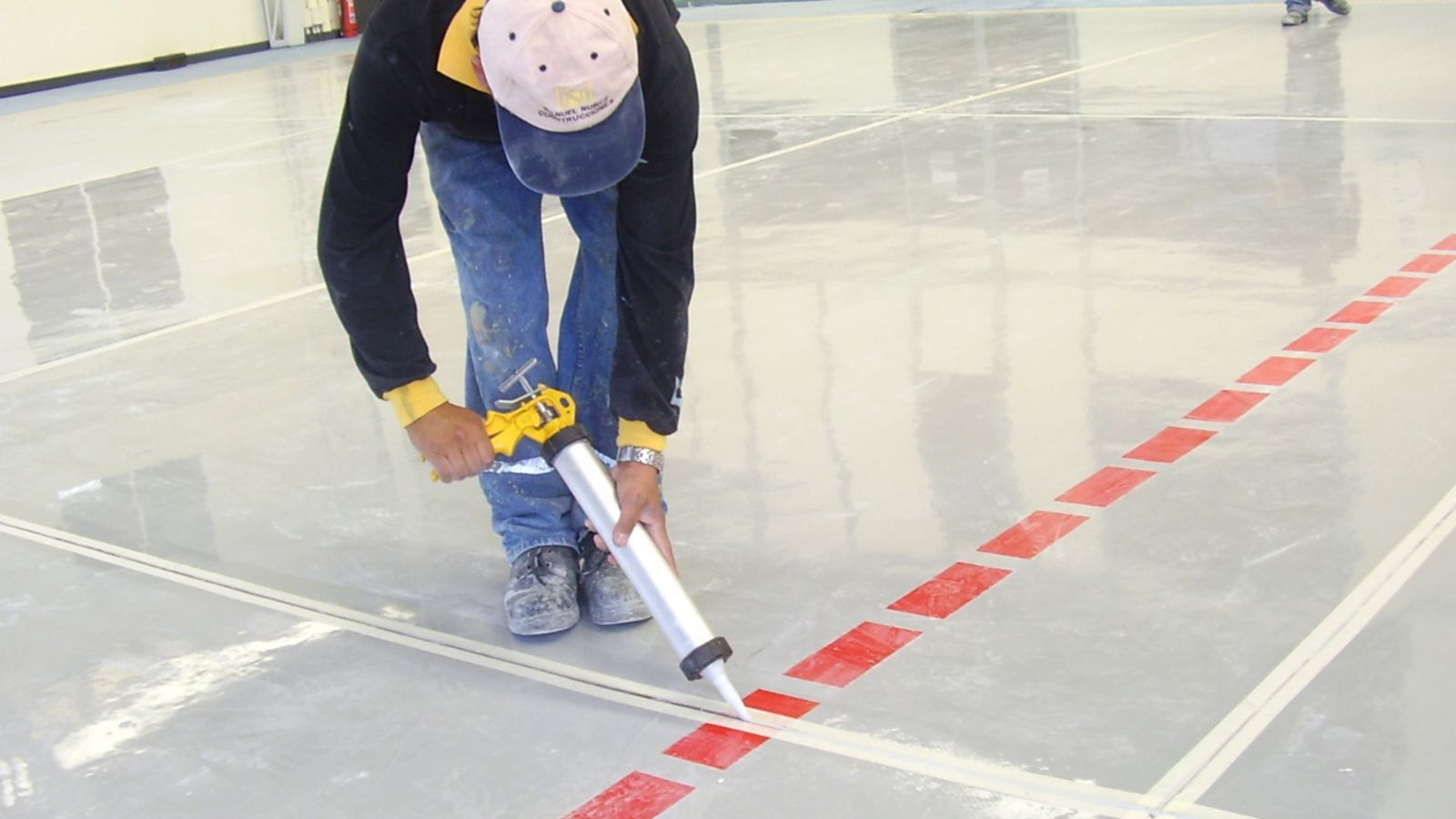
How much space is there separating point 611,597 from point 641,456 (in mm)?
328

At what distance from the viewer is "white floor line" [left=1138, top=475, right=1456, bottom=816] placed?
1.94 metres

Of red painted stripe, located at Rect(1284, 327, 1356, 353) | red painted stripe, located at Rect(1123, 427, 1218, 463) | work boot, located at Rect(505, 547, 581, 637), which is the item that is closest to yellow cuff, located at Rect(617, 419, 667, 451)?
work boot, located at Rect(505, 547, 581, 637)

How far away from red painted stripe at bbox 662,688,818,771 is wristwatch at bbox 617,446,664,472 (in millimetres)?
369

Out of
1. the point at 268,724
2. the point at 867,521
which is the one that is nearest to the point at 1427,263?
the point at 867,521

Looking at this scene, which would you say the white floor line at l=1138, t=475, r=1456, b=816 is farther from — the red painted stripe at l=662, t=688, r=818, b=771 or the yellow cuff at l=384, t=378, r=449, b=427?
the yellow cuff at l=384, t=378, r=449, b=427

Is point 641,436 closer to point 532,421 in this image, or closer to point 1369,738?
point 532,421

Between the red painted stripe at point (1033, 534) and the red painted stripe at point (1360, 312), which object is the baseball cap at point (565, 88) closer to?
the red painted stripe at point (1033, 534)

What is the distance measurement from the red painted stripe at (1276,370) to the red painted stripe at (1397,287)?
0.53 m

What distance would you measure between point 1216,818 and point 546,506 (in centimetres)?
122

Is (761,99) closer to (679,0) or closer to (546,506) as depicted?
(546,506)

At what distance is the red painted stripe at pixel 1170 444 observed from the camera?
3.00m

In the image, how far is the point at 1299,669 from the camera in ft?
7.16

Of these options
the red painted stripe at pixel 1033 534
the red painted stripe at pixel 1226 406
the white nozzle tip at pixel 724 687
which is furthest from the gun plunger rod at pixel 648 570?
the red painted stripe at pixel 1226 406

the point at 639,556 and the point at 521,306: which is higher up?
the point at 521,306
